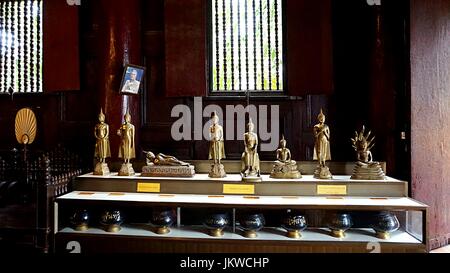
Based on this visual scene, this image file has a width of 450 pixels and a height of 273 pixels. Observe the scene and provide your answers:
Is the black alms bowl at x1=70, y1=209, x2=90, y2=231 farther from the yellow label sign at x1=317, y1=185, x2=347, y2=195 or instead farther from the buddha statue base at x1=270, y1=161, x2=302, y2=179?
the yellow label sign at x1=317, y1=185, x2=347, y2=195

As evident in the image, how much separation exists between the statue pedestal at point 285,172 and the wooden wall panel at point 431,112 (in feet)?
4.16

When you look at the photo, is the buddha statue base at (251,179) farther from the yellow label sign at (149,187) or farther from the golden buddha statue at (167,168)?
the yellow label sign at (149,187)

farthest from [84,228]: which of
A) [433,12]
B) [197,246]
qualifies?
[433,12]

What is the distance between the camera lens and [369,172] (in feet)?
9.34

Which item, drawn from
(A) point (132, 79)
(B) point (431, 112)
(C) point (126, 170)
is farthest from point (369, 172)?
(A) point (132, 79)

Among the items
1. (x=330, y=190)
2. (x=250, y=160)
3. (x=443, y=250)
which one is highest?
(x=250, y=160)

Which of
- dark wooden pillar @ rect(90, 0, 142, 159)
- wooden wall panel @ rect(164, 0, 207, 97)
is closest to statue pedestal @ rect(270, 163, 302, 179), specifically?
wooden wall panel @ rect(164, 0, 207, 97)

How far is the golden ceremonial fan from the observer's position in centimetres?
431

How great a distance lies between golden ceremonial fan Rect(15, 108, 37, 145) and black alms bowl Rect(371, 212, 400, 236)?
4.12 meters

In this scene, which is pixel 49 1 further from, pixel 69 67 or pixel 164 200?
pixel 164 200

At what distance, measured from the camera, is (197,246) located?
8.68ft

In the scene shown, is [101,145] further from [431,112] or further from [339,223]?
[431,112]

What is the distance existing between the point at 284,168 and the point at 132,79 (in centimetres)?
205

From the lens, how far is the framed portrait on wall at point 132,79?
3756mm
